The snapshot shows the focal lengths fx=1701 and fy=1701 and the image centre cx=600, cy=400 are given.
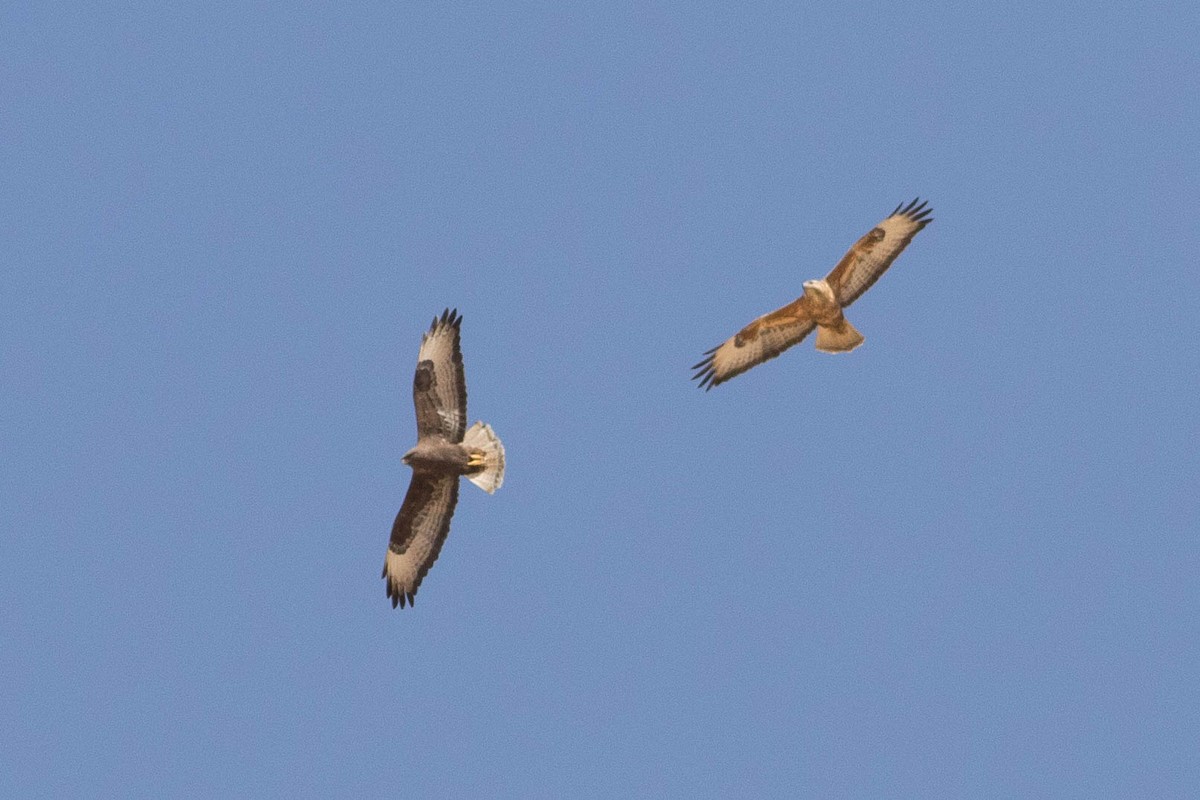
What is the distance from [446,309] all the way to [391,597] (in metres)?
2.62

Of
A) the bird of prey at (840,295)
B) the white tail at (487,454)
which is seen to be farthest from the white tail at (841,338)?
the white tail at (487,454)

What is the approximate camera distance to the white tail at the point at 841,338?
15602mm

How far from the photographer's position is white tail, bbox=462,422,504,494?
47.9 ft

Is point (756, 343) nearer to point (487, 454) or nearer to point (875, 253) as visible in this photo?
point (875, 253)

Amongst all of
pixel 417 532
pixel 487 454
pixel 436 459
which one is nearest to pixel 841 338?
pixel 487 454

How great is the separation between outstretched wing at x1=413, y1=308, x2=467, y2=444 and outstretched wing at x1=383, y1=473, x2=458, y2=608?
0.46 meters

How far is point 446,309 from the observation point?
14289 millimetres

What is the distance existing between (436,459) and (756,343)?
141 inches

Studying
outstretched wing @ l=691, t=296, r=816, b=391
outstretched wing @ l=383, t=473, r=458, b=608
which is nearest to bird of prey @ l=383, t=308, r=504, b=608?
outstretched wing @ l=383, t=473, r=458, b=608

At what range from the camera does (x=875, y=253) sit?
1568cm

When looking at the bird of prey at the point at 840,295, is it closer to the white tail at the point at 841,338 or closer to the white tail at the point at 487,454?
the white tail at the point at 841,338

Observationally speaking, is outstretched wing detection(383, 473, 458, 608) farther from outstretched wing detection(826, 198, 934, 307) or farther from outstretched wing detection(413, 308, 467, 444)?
outstretched wing detection(826, 198, 934, 307)

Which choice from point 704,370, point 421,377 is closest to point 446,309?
point 421,377

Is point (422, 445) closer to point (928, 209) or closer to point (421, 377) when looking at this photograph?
point (421, 377)
